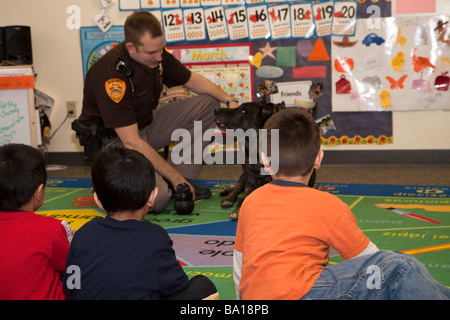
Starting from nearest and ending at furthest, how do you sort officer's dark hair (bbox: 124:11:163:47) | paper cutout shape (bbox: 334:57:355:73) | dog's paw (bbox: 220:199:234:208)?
officer's dark hair (bbox: 124:11:163:47) → dog's paw (bbox: 220:199:234:208) → paper cutout shape (bbox: 334:57:355:73)

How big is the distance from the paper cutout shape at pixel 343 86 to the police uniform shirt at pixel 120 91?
149 cm

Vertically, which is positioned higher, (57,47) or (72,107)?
(57,47)

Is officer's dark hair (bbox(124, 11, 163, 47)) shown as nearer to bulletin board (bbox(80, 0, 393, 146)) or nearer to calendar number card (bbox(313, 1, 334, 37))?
bulletin board (bbox(80, 0, 393, 146))

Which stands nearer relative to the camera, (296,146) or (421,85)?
(296,146)

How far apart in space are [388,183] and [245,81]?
4.74 feet

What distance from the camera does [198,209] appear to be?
127 inches

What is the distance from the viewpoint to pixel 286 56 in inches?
174

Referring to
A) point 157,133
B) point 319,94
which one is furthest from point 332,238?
point 319,94

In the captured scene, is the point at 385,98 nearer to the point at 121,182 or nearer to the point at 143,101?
the point at 143,101

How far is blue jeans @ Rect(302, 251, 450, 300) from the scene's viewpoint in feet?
4.35

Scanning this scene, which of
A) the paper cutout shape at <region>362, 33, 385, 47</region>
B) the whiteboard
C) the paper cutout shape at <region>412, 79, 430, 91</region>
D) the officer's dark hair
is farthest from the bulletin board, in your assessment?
the officer's dark hair

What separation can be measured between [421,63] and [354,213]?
1748 millimetres

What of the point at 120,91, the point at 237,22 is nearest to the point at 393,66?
the point at 237,22
